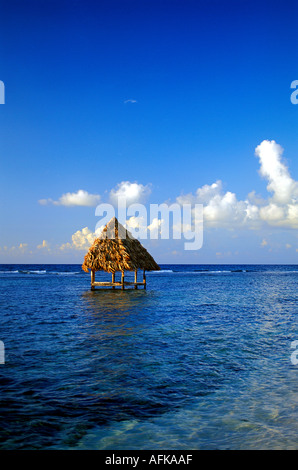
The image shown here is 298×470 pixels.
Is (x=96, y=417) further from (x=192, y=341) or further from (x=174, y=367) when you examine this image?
(x=192, y=341)

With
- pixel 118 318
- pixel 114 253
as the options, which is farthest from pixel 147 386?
pixel 114 253

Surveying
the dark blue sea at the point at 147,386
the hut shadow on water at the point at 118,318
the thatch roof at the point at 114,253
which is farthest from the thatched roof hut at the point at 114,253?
the dark blue sea at the point at 147,386

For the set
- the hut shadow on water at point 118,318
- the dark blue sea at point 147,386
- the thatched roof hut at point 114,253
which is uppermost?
the thatched roof hut at point 114,253

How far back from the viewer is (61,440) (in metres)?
5.68

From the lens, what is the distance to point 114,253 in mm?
28562

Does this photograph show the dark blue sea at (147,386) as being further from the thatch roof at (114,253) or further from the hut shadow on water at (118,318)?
the thatch roof at (114,253)

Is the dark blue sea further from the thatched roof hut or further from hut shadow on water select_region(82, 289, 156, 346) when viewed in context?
the thatched roof hut

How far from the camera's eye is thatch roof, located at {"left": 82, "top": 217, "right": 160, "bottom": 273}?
28.2 metres

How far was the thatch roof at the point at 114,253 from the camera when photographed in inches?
1111

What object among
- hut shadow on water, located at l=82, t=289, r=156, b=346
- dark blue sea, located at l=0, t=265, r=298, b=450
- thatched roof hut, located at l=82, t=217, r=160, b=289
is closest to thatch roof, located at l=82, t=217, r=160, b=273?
thatched roof hut, located at l=82, t=217, r=160, b=289

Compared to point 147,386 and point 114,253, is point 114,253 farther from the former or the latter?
point 147,386
